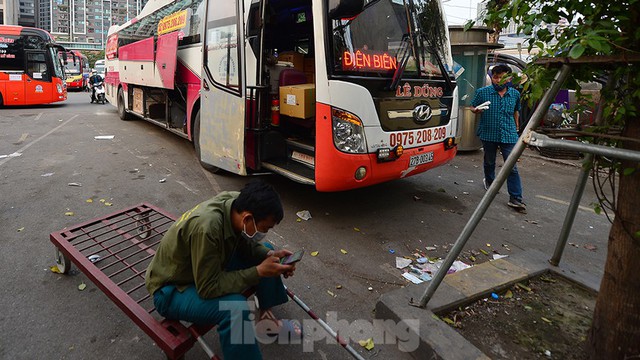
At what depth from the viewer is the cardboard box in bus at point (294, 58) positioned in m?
5.85

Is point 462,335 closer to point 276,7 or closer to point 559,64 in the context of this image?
point 559,64

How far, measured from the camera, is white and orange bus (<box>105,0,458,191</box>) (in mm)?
4008

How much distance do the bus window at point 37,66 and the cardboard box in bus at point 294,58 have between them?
1369 centimetres

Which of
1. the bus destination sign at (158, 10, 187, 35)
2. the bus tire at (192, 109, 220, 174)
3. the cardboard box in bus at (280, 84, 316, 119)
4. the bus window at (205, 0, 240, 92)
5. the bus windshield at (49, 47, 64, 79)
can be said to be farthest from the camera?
the bus windshield at (49, 47, 64, 79)

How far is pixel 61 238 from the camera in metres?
3.13

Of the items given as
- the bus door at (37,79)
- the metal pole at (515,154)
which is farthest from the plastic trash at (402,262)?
the bus door at (37,79)

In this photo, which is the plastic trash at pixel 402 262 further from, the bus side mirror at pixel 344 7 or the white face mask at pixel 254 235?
the bus side mirror at pixel 344 7

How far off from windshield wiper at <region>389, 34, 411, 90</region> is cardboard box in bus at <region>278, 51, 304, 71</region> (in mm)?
1821

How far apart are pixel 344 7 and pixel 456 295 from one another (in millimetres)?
2557

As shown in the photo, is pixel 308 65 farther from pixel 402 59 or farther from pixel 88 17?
pixel 88 17

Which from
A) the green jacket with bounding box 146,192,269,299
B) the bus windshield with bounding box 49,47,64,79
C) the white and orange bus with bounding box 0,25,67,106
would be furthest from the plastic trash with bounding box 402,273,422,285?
the bus windshield with bounding box 49,47,64,79

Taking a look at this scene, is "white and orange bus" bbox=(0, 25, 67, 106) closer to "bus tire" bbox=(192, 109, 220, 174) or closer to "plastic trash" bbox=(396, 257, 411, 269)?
"bus tire" bbox=(192, 109, 220, 174)

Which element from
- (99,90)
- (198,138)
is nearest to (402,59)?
(198,138)

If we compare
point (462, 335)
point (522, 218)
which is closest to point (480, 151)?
point (522, 218)
